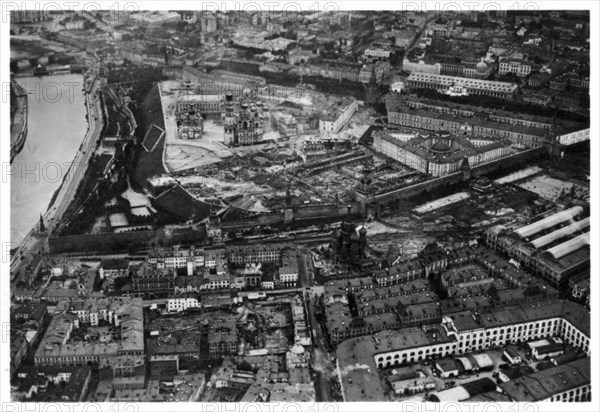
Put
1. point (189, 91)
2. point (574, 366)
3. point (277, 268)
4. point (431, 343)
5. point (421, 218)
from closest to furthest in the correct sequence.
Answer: point (574, 366)
point (431, 343)
point (277, 268)
point (421, 218)
point (189, 91)

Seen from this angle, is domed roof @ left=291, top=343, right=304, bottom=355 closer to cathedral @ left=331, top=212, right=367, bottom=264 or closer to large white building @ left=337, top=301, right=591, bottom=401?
large white building @ left=337, top=301, right=591, bottom=401

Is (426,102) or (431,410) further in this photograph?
(426,102)

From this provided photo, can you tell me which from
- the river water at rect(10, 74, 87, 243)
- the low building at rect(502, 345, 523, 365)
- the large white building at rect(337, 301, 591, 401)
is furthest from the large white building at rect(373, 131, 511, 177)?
the river water at rect(10, 74, 87, 243)

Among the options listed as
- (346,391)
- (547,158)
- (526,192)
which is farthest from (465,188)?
(346,391)

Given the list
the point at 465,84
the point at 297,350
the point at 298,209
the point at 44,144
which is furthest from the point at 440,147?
the point at 44,144

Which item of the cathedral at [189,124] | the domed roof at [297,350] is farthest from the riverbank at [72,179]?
the domed roof at [297,350]

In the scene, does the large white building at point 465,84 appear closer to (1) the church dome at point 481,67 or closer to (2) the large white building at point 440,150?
(1) the church dome at point 481,67

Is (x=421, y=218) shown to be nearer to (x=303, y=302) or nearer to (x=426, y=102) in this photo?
(x=303, y=302)
